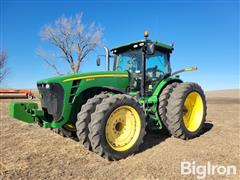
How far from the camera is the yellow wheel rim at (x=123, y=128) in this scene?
15.5ft

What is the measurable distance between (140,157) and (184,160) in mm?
838

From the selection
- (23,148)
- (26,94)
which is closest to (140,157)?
(23,148)

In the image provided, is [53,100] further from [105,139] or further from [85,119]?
[105,139]

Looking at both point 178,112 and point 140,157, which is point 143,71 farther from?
point 140,157

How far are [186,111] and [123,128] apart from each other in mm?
2184

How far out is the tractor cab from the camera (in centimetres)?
597

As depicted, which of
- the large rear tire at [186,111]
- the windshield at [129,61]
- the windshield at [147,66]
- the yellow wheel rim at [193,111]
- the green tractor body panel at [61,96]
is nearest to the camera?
the green tractor body panel at [61,96]

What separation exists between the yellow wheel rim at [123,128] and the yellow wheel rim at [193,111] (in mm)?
2024

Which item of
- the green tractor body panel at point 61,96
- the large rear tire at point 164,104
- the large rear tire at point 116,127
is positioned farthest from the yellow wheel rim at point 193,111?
the green tractor body panel at point 61,96

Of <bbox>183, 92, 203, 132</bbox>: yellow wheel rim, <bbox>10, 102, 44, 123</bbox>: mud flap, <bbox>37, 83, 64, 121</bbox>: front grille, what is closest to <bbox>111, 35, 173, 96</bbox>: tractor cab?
<bbox>183, 92, 203, 132</bbox>: yellow wheel rim

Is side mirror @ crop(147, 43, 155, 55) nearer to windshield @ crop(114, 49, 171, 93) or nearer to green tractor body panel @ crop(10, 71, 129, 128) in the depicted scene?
windshield @ crop(114, 49, 171, 93)

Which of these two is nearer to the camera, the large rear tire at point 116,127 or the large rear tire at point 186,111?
the large rear tire at point 116,127

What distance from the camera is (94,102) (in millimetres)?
4641

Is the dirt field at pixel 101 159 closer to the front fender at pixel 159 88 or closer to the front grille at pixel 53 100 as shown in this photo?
the front grille at pixel 53 100
